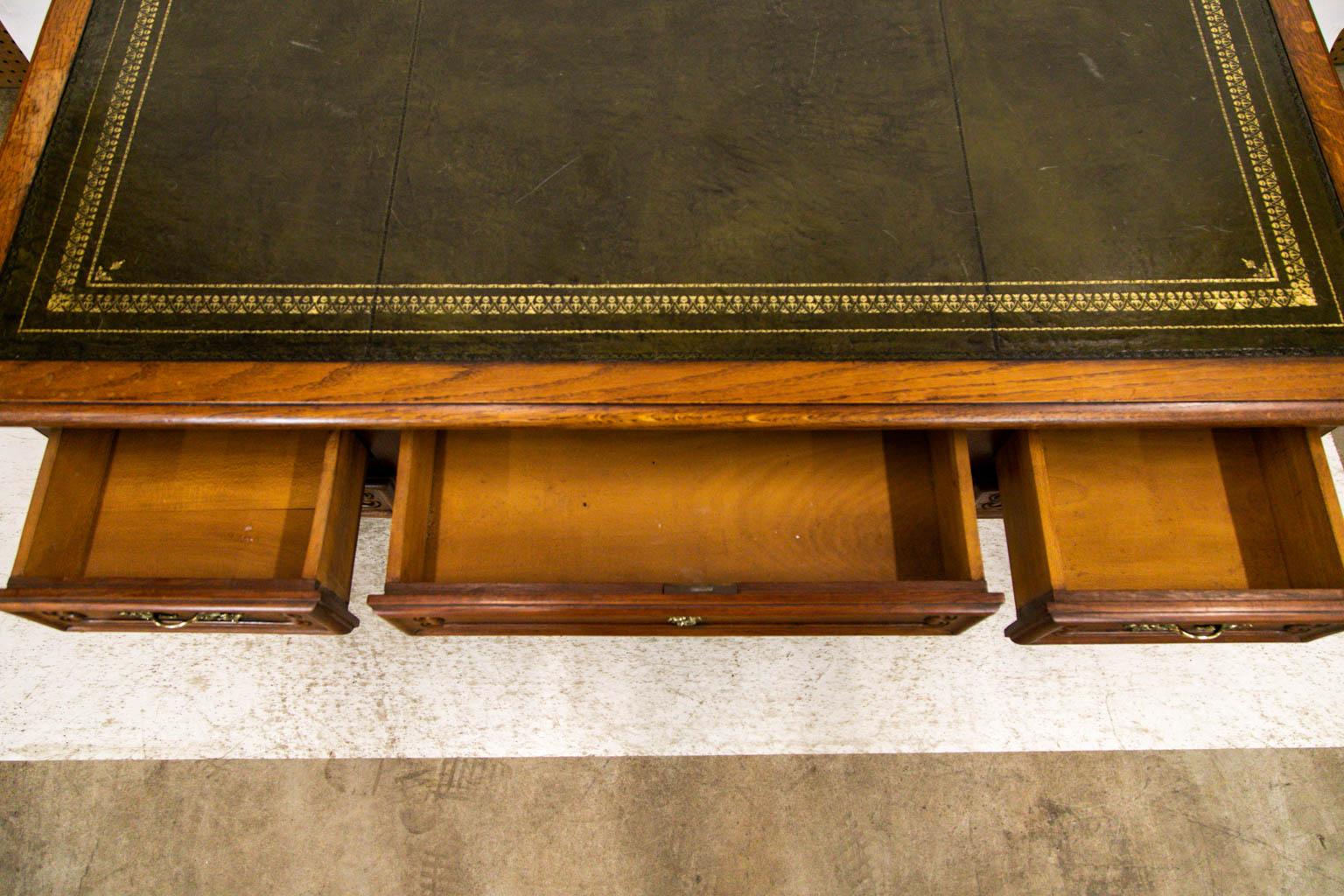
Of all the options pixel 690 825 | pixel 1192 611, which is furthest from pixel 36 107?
pixel 1192 611

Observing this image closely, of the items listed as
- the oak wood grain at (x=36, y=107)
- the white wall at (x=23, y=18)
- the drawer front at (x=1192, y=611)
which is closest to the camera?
the drawer front at (x=1192, y=611)

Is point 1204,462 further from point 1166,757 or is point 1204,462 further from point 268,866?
point 268,866

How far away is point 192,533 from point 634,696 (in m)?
0.71

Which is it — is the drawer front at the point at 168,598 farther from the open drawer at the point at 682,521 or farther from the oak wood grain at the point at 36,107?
the oak wood grain at the point at 36,107

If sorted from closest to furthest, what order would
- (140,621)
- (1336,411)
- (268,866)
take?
(1336,411) < (140,621) < (268,866)

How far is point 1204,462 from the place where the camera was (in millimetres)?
1038

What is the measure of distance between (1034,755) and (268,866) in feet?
4.12

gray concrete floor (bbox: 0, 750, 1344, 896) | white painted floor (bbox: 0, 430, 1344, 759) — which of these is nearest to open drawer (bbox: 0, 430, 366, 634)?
white painted floor (bbox: 0, 430, 1344, 759)

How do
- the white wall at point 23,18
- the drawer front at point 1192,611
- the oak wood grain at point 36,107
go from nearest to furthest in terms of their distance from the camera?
the drawer front at point 1192,611
the oak wood grain at point 36,107
the white wall at point 23,18

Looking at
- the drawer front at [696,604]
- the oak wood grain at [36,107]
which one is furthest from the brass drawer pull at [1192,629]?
the oak wood grain at [36,107]

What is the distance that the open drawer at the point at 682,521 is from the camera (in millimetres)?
951

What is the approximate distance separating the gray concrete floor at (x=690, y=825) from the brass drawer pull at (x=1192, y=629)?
1.31 feet

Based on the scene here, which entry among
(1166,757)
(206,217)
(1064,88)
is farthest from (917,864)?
(206,217)

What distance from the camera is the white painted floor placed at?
1259mm
